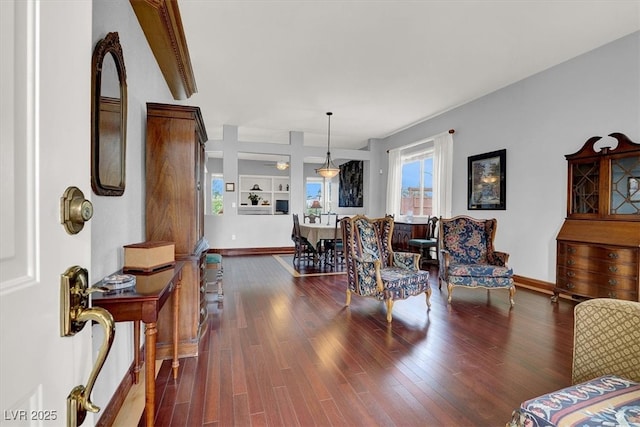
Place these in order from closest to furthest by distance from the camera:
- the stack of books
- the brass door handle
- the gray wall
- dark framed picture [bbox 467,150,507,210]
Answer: the brass door handle < the stack of books < the gray wall < dark framed picture [bbox 467,150,507,210]

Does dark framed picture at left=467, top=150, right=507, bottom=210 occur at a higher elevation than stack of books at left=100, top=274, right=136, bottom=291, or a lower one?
higher

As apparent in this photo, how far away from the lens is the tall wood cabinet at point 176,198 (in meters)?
2.44

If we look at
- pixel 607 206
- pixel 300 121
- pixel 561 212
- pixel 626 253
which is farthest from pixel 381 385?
pixel 300 121

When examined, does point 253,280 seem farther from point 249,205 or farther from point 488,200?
point 249,205

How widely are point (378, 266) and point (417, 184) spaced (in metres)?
4.53

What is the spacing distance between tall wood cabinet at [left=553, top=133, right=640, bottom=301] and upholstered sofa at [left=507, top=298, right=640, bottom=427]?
7.38 feet

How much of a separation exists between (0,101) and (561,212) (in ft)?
17.3

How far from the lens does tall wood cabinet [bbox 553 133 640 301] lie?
3.21m

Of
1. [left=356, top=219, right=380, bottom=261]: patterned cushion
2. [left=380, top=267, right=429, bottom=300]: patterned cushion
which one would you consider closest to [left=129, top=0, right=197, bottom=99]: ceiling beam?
[left=356, top=219, right=380, bottom=261]: patterned cushion

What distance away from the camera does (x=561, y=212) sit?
4180 mm

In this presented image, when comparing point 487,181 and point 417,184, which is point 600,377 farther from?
point 417,184

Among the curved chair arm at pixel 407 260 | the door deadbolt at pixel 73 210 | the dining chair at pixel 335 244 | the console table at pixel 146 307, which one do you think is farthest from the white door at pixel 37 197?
the dining chair at pixel 335 244

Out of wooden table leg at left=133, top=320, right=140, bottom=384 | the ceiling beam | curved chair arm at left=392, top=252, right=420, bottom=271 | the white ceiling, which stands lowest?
wooden table leg at left=133, top=320, right=140, bottom=384

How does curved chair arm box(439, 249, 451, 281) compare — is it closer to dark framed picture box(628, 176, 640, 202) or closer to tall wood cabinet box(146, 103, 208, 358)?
dark framed picture box(628, 176, 640, 202)
